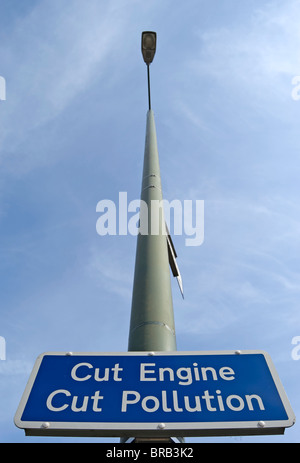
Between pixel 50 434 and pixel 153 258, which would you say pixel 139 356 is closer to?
pixel 50 434

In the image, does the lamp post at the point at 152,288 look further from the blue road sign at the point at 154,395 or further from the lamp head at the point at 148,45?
the lamp head at the point at 148,45

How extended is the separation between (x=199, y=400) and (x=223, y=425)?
202 mm

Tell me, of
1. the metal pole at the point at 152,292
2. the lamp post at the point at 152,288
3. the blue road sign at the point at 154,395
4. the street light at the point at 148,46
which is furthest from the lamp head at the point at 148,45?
the blue road sign at the point at 154,395

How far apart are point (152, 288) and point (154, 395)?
1.31m

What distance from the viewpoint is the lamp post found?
3.32 meters

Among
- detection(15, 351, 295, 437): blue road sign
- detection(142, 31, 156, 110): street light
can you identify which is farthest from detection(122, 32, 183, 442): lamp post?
detection(142, 31, 156, 110): street light

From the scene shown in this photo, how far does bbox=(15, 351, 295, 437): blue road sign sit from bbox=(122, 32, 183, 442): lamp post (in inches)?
10.1

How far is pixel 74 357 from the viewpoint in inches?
113

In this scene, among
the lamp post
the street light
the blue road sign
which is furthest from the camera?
the street light

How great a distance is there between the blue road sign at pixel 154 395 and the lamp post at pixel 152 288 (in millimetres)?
256

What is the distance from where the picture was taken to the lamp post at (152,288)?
10.9 feet

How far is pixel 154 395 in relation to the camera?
2.54 metres

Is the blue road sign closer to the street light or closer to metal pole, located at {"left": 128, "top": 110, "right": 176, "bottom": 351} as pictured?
metal pole, located at {"left": 128, "top": 110, "right": 176, "bottom": 351}
